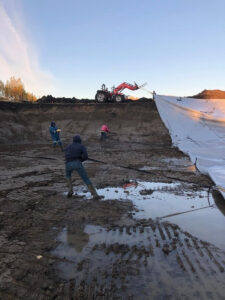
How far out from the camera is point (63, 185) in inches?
256


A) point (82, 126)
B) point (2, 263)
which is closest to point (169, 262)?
point (2, 263)

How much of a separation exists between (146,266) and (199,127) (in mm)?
5527

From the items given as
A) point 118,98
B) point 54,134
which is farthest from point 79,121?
point 54,134

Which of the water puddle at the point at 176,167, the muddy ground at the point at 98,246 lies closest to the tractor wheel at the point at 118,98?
the water puddle at the point at 176,167

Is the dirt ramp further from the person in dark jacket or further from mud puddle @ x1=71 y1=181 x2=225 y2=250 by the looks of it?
the person in dark jacket

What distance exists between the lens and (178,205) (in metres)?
4.95

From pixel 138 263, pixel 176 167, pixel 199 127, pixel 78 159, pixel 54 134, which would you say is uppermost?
pixel 199 127

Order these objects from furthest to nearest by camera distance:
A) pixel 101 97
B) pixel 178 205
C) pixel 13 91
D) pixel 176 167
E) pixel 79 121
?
pixel 13 91
pixel 101 97
pixel 79 121
pixel 176 167
pixel 178 205

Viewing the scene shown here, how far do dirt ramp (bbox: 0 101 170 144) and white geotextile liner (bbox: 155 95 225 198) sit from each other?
948 centimetres

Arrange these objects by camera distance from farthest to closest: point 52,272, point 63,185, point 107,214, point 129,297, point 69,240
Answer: point 63,185 → point 107,214 → point 69,240 → point 52,272 → point 129,297

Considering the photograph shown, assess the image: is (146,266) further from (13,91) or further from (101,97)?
(13,91)

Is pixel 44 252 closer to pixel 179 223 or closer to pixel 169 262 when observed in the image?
pixel 169 262

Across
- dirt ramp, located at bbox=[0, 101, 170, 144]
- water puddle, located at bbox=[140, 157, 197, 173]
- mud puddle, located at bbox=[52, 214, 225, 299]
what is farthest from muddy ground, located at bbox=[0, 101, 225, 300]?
dirt ramp, located at bbox=[0, 101, 170, 144]

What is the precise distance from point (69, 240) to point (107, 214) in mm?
1119
